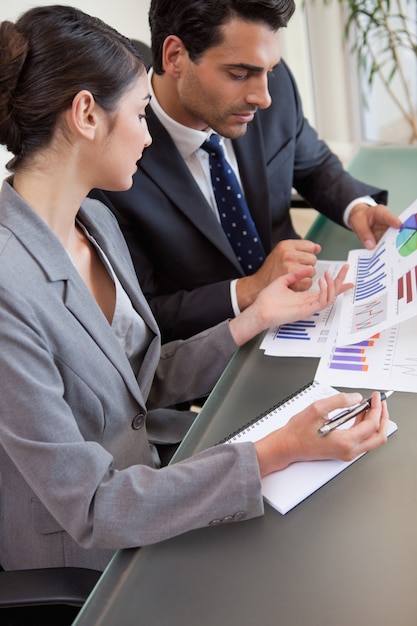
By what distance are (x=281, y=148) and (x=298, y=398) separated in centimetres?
89

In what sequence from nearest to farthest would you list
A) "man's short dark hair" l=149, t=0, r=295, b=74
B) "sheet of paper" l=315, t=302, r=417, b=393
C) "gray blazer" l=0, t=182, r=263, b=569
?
"gray blazer" l=0, t=182, r=263, b=569
"sheet of paper" l=315, t=302, r=417, b=393
"man's short dark hair" l=149, t=0, r=295, b=74

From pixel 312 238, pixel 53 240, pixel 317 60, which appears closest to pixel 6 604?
pixel 53 240

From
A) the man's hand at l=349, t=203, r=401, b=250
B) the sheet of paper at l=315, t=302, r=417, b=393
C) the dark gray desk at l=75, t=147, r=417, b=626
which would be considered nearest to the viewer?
the dark gray desk at l=75, t=147, r=417, b=626

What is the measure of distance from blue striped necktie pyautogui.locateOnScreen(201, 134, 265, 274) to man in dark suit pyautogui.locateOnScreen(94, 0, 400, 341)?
0.07ft

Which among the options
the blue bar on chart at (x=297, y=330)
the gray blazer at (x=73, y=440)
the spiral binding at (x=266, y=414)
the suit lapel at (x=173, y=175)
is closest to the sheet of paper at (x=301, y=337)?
the blue bar on chart at (x=297, y=330)

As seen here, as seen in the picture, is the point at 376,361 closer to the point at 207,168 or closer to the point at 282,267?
the point at 282,267

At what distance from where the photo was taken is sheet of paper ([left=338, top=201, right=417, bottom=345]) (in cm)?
113

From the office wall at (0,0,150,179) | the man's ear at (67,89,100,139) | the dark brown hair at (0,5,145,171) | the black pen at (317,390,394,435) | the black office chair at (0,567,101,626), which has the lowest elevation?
the black office chair at (0,567,101,626)

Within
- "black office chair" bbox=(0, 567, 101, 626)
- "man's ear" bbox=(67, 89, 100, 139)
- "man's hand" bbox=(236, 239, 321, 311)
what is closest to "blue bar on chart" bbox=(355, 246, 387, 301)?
"man's hand" bbox=(236, 239, 321, 311)

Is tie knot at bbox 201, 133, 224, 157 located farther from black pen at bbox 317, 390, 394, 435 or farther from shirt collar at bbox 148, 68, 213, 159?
black pen at bbox 317, 390, 394, 435

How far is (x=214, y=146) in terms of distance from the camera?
1.62 metres

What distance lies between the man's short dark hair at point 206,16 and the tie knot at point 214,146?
0.64ft

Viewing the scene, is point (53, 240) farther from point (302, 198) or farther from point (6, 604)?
point (302, 198)

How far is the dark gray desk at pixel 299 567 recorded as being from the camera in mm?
773
